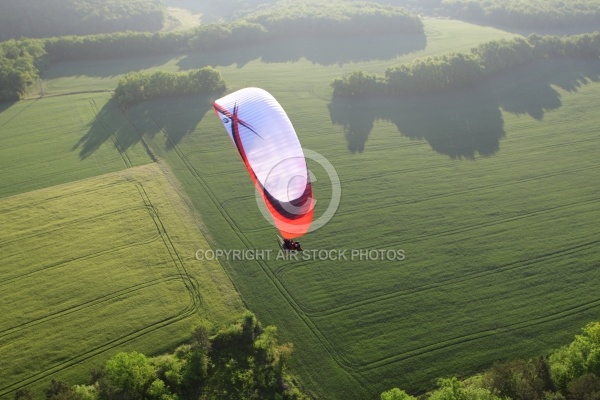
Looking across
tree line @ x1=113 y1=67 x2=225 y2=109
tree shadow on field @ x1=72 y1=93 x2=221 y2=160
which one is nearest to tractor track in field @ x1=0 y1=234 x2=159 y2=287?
tree shadow on field @ x1=72 y1=93 x2=221 y2=160

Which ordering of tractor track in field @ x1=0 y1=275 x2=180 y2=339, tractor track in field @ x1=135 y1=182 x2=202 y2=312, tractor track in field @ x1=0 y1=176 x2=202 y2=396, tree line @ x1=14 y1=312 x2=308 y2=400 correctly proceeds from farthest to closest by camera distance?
tractor track in field @ x1=135 y1=182 x2=202 y2=312 → tractor track in field @ x1=0 y1=275 x2=180 y2=339 → tractor track in field @ x1=0 y1=176 x2=202 y2=396 → tree line @ x1=14 y1=312 x2=308 y2=400

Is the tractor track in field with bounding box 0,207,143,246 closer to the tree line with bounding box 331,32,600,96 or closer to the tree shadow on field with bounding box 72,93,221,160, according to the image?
the tree shadow on field with bounding box 72,93,221,160

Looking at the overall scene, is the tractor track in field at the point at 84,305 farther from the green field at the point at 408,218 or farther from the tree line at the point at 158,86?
the tree line at the point at 158,86

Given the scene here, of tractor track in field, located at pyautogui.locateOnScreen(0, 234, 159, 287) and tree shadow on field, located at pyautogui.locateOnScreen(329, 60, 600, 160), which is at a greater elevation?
tree shadow on field, located at pyautogui.locateOnScreen(329, 60, 600, 160)

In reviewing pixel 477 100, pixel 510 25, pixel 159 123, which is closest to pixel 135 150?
pixel 159 123

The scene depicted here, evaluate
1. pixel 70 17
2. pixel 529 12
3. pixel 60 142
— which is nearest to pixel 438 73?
pixel 529 12

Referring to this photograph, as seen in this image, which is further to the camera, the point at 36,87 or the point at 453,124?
the point at 36,87

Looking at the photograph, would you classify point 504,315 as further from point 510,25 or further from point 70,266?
point 510,25
